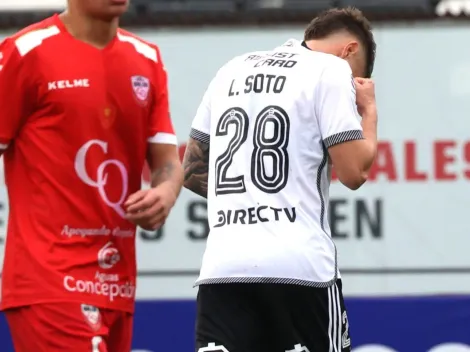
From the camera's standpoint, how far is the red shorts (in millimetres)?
3863

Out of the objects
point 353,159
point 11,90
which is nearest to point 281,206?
point 353,159

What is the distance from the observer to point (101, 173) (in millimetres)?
3934

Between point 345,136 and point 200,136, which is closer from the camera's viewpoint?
point 345,136

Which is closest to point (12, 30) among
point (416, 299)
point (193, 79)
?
point (193, 79)

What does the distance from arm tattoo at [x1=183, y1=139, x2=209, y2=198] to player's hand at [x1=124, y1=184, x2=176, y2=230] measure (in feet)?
1.00

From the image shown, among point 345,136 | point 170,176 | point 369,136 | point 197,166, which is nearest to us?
point 345,136

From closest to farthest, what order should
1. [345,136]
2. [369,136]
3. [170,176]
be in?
[345,136] → [369,136] → [170,176]

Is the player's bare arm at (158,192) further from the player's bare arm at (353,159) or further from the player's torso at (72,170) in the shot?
the player's bare arm at (353,159)

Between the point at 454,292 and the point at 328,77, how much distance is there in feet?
10.5

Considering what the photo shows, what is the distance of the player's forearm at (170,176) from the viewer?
4.05 metres

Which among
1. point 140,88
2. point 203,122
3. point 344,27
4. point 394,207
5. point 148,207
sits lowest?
point 394,207

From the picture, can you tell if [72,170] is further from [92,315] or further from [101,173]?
[92,315]

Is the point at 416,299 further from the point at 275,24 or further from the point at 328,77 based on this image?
the point at 328,77

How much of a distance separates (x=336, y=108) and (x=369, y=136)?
0.52ft
